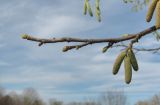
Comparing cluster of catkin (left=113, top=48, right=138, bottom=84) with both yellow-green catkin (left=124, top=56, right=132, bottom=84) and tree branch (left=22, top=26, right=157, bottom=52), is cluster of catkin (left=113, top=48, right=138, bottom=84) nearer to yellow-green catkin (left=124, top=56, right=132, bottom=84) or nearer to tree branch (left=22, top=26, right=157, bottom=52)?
yellow-green catkin (left=124, top=56, right=132, bottom=84)

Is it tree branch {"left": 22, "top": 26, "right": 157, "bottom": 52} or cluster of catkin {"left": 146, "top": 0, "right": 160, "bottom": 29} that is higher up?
cluster of catkin {"left": 146, "top": 0, "right": 160, "bottom": 29}

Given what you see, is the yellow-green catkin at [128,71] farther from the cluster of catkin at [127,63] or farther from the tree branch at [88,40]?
the tree branch at [88,40]

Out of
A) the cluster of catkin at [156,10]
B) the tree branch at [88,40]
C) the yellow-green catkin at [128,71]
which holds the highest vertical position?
the cluster of catkin at [156,10]

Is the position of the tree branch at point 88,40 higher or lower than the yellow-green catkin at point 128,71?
higher

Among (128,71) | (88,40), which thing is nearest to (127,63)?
(128,71)

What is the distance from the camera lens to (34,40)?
256 cm

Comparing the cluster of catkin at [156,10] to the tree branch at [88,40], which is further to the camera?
the tree branch at [88,40]

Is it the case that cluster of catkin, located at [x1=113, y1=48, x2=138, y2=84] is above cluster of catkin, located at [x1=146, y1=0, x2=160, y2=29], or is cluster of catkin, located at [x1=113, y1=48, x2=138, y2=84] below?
below

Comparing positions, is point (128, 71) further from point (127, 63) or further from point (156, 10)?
point (156, 10)

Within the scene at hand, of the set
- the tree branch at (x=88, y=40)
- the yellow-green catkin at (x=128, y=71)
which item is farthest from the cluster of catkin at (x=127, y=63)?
the tree branch at (x=88, y=40)

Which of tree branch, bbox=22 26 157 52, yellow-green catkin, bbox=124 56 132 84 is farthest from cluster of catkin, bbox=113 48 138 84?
tree branch, bbox=22 26 157 52

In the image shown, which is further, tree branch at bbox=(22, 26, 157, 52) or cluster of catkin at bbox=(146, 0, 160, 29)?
tree branch at bbox=(22, 26, 157, 52)

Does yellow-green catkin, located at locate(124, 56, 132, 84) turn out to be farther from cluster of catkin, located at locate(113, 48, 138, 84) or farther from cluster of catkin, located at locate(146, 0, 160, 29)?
cluster of catkin, located at locate(146, 0, 160, 29)

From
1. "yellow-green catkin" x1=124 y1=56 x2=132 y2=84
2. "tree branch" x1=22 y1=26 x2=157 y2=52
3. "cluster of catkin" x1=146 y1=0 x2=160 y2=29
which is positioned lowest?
"yellow-green catkin" x1=124 y1=56 x2=132 y2=84
